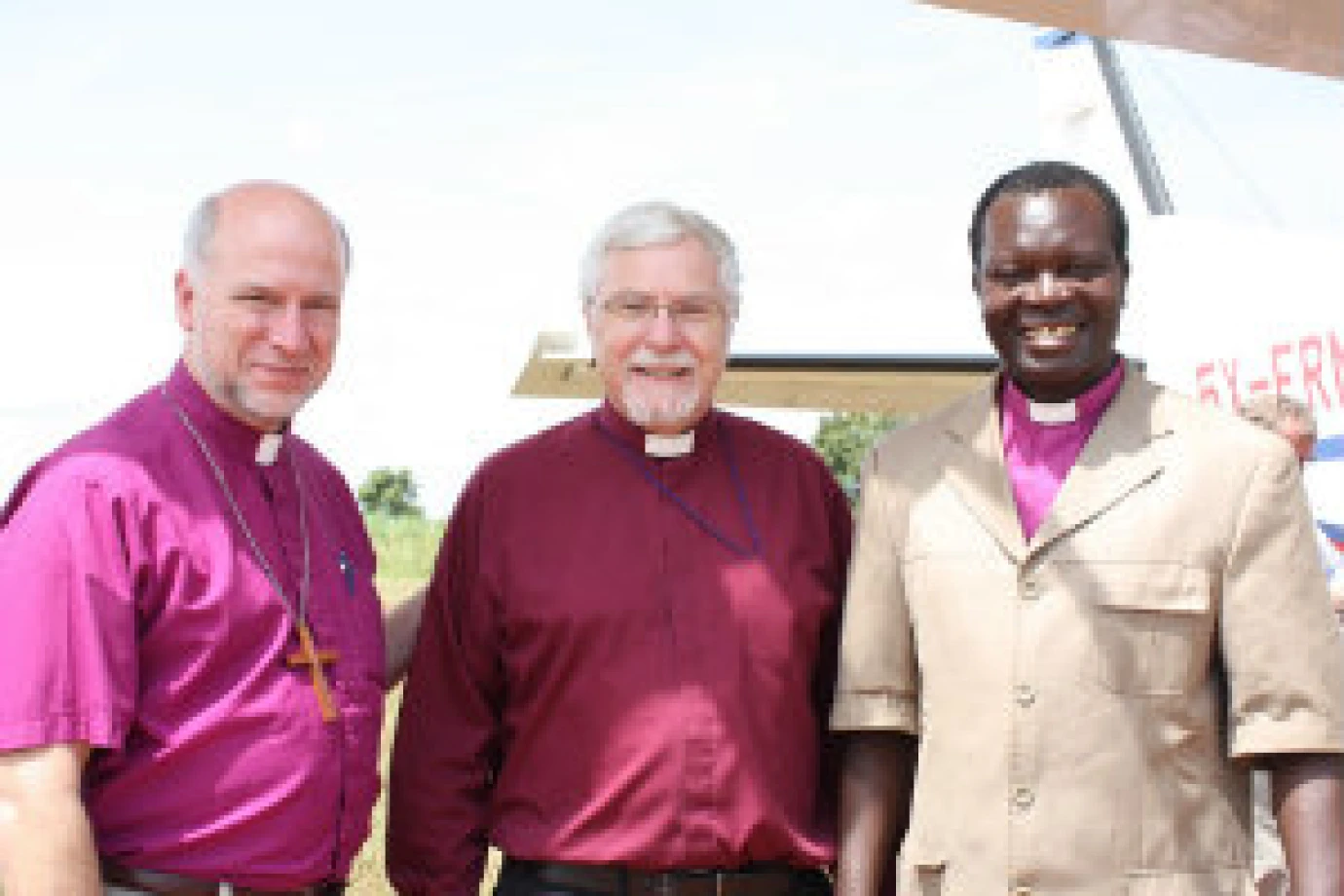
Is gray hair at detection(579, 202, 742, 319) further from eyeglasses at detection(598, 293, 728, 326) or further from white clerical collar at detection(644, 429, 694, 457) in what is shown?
white clerical collar at detection(644, 429, 694, 457)

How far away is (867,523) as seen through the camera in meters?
2.42

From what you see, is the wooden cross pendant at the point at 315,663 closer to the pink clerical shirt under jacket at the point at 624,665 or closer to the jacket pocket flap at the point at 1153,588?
the pink clerical shirt under jacket at the point at 624,665

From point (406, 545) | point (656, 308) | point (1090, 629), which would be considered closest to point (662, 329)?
point (656, 308)

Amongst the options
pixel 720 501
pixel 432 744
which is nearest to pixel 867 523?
pixel 720 501

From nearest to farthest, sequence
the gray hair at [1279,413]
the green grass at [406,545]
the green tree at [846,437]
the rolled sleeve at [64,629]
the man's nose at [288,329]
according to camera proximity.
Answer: the rolled sleeve at [64,629]
the man's nose at [288,329]
the gray hair at [1279,413]
the green grass at [406,545]
the green tree at [846,437]

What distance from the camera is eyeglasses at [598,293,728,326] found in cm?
267

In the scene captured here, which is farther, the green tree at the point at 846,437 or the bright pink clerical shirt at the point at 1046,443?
the green tree at the point at 846,437

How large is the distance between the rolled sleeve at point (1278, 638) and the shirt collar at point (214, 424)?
1.56m

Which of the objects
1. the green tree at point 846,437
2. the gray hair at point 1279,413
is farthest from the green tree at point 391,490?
the gray hair at point 1279,413

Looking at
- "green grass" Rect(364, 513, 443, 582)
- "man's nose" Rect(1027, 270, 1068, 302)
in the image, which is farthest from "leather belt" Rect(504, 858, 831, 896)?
"green grass" Rect(364, 513, 443, 582)

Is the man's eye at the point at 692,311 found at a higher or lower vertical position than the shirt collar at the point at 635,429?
higher

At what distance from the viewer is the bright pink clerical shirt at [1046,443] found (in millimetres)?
2293

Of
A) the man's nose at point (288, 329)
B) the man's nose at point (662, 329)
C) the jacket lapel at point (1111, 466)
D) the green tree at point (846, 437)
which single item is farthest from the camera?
the green tree at point (846, 437)

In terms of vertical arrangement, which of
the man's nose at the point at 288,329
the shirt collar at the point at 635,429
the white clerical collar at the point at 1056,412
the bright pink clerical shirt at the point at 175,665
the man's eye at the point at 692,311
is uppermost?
the man's eye at the point at 692,311
